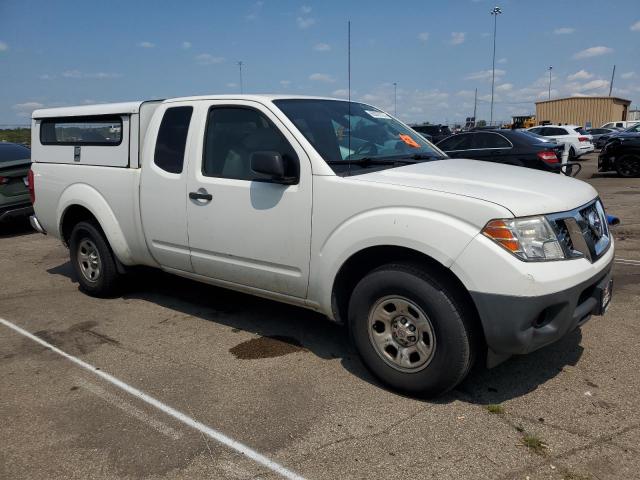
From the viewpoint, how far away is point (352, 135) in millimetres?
4070

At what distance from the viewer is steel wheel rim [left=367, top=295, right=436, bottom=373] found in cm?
321

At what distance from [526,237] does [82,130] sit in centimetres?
436

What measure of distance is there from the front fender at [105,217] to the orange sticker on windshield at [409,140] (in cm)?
265

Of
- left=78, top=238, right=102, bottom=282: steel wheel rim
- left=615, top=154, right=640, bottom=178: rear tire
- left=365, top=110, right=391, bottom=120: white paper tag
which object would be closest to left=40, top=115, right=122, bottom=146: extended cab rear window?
left=78, top=238, right=102, bottom=282: steel wheel rim

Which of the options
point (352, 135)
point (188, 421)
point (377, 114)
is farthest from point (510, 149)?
point (188, 421)

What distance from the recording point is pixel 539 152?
11.0 meters

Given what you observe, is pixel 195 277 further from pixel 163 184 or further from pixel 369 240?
pixel 369 240

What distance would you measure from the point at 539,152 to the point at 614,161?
5954mm

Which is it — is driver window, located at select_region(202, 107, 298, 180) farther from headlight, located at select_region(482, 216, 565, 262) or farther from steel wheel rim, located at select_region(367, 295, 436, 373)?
headlight, located at select_region(482, 216, 565, 262)

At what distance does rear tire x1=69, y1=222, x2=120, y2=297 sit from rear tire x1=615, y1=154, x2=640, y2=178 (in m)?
14.5

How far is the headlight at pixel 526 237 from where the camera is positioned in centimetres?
288

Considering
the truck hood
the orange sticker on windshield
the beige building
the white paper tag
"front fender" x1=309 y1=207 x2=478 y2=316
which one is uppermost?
the beige building

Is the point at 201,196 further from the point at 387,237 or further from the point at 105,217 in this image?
the point at 387,237

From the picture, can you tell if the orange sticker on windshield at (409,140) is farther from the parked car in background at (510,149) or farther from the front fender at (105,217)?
the parked car in background at (510,149)
